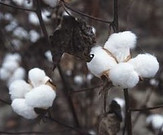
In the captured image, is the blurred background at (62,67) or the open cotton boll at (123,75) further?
the blurred background at (62,67)

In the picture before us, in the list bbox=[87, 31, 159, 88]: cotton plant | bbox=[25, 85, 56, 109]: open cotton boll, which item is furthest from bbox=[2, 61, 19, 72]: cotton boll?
bbox=[87, 31, 159, 88]: cotton plant

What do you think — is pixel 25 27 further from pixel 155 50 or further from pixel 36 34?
pixel 155 50

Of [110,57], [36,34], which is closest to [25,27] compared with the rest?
[36,34]

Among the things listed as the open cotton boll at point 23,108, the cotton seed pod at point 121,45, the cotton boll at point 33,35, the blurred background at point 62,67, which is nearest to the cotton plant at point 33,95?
the open cotton boll at point 23,108

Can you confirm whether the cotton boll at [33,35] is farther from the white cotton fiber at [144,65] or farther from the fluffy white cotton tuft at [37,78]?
the white cotton fiber at [144,65]

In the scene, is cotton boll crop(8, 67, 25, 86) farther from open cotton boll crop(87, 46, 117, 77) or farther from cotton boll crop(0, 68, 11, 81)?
open cotton boll crop(87, 46, 117, 77)
